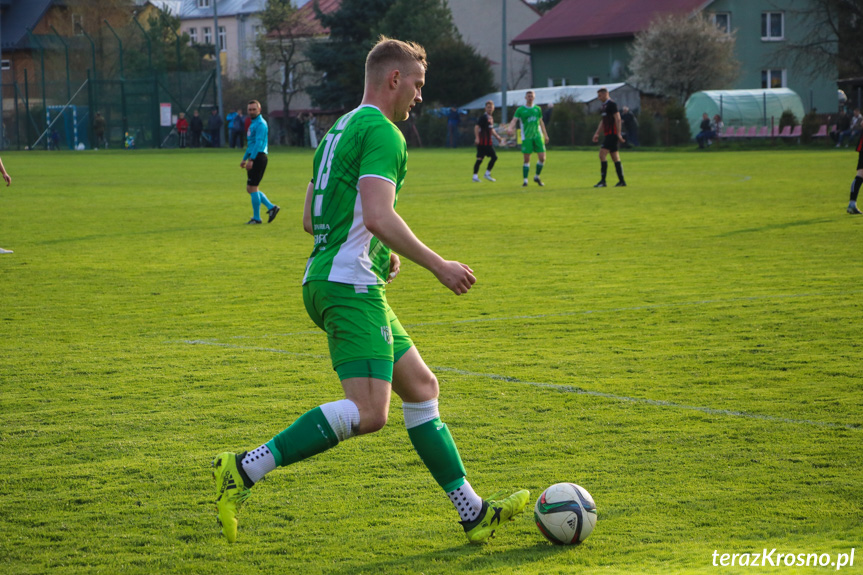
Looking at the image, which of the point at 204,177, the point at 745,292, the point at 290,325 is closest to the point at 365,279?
the point at 290,325

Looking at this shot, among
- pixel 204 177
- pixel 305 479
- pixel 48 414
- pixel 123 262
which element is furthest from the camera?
pixel 204 177

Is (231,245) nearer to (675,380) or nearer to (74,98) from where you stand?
(675,380)

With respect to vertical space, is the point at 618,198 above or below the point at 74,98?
below

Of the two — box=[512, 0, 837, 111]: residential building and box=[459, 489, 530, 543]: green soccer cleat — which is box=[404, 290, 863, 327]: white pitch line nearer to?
box=[459, 489, 530, 543]: green soccer cleat

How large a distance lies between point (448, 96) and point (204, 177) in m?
32.9

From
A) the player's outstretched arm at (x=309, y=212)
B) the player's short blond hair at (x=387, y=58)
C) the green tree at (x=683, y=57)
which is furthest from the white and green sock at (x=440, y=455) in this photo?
the green tree at (x=683, y=57)

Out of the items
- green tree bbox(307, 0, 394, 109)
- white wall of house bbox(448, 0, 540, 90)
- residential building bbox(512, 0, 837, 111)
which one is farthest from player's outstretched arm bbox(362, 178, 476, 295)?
white wall of house bbox(448, 0, 540, 90)

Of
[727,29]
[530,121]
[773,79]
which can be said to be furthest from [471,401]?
[773,79]

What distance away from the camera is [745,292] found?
32.3 ft

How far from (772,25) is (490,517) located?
61.4 meters

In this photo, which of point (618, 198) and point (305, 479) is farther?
point (618, 198)

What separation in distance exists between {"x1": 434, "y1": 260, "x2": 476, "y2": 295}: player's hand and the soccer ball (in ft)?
3.23

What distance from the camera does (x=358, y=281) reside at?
386 cm

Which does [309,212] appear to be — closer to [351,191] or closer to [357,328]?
[351,191]
